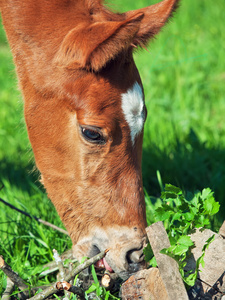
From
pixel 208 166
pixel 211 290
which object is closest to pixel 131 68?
pixel 211 290

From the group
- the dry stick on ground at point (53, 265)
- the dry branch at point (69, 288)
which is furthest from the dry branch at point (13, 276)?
the dry branch at point (69, 288)

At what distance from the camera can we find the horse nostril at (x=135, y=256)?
7.95ft

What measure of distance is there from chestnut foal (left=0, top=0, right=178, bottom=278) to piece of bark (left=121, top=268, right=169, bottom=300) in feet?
0.64

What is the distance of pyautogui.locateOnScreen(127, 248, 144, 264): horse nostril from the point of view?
242 cm

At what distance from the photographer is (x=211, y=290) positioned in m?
2.16

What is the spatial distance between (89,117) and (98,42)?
1.51 ft

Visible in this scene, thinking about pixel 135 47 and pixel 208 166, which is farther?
pixel 208 166

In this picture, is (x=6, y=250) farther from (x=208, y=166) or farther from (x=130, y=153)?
(x=208, y=166)

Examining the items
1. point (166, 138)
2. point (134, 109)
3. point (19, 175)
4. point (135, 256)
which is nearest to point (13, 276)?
point (135, 256)

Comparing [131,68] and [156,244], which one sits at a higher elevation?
[131,68]

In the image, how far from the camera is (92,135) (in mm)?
2477

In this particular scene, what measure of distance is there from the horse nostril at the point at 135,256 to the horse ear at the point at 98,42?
1.11 meters

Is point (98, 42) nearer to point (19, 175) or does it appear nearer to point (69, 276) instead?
point (69, 276)

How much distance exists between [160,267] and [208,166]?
2.38 metres
